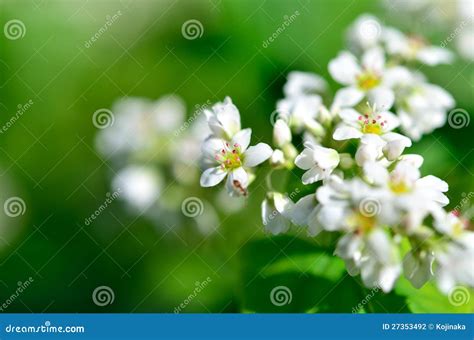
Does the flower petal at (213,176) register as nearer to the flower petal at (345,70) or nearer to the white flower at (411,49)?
the flower petal at (345,70)

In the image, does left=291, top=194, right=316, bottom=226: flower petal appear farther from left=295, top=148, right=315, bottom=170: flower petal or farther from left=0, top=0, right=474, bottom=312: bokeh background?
left=0, top=0, right=474, bottom=312: bokeh background

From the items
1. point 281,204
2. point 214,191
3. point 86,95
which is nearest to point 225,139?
point 281,204

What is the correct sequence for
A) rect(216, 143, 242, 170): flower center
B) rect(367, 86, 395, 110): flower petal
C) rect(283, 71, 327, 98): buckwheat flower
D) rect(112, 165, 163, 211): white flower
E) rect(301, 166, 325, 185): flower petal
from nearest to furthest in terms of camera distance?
rect(301, 166, 325, 185): flower petal, rect(216, 143, 242, 170): flower center, rect(367, 86, 395, 110): flower petal, rect(283, 71, 327, 98): buckwheat flower, rect(112, 165, 163, 211): white flower

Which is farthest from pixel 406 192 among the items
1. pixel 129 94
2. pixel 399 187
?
pixel 129 94

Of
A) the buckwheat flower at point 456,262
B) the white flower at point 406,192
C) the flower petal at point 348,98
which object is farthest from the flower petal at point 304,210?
the flower petal at point 348,98

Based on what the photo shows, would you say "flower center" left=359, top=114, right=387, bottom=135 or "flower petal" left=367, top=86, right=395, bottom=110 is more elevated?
"flower petal" left=367, top=86, right=395, bottom=110

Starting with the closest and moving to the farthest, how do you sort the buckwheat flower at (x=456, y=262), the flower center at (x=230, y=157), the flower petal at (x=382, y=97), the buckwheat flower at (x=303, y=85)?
the buckwheat flower at (x=456, y=262) → the flower center at (x=230, y=157) → the flower petal at (x=382, y=97) → the buckwheat flower at (x=303, y=85)

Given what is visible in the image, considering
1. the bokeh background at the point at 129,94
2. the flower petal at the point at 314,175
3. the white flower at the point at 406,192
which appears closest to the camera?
the white flower at the point at 406,192

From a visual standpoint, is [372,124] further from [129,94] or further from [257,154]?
[129,94]

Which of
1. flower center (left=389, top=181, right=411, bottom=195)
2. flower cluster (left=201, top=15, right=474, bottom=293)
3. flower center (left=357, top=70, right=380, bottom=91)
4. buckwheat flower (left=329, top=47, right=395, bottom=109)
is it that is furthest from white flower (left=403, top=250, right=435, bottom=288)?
flower center (left=357, top=70, right=380, bottom=91)
